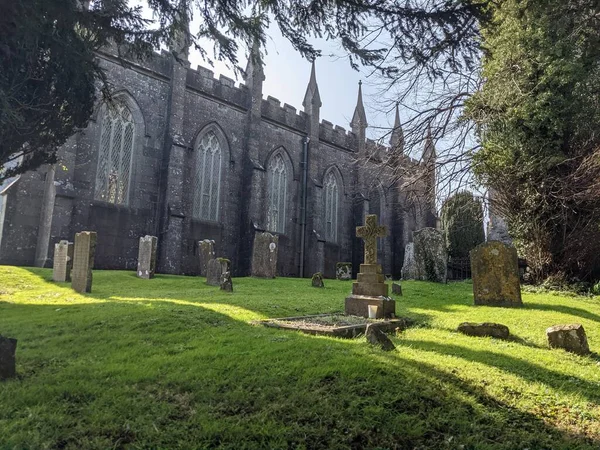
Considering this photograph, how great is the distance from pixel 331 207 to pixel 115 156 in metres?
13.1

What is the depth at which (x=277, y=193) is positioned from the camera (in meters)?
23.6

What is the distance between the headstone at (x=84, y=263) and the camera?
9.92 meters

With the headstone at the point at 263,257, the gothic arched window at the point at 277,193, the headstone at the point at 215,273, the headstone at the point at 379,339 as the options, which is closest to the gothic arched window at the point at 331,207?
the gothic arched window at the point at 277,193

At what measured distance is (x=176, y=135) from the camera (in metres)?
18.5

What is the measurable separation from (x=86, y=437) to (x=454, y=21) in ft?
16.7

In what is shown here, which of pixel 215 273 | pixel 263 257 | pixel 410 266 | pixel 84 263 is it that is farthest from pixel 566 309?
pixel 84 263

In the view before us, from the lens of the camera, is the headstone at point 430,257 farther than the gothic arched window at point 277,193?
No

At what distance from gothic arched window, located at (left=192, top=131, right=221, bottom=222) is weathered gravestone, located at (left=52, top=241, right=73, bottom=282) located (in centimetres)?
811

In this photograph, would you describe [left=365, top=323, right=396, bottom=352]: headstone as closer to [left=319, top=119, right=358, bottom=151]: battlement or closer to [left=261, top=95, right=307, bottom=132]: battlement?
[left=261, top=95, right=307, bottom=132]: battlement

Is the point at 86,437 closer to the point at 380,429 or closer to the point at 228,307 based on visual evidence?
the point at 380,429

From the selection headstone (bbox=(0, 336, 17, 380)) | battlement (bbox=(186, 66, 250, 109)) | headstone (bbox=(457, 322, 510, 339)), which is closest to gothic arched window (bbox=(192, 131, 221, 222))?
battlement (bbox=(186, 66, 250, 109))

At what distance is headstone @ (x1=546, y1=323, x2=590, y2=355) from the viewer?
18.4ft

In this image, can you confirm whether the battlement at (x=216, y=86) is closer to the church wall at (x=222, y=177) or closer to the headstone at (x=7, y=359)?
the church wall at (x=222, y=177)

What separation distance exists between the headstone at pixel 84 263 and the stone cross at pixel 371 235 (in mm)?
6075
